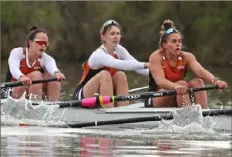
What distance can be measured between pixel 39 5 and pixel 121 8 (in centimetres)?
250

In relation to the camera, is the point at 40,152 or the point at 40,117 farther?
the point at 40,117

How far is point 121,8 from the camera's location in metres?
30.3

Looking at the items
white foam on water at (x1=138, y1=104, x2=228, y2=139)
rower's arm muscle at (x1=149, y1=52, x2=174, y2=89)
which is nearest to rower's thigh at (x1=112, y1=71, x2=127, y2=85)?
rower's arm muscle at (x1=149, y1=52, x2=174, y2=89)

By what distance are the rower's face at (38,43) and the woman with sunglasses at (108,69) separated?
557 mm

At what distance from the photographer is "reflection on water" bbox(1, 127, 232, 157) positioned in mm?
7504

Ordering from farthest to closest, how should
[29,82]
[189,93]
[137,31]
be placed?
[137,31] < [29,82] < [189,93]

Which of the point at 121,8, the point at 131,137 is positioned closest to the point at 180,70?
the point at 131,137

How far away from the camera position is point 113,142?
8.39m

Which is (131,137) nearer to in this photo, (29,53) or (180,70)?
(180,70)

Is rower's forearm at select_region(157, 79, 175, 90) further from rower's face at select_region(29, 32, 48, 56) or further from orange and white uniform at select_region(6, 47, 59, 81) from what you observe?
rower's face at select_region(29, 32, 48, 56)

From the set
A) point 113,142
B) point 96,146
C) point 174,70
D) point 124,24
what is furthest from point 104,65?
point 124,24

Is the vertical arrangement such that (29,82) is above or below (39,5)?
below

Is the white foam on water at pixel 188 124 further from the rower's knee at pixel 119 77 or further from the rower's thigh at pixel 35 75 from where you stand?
the rower's thigh at pixel 35 75

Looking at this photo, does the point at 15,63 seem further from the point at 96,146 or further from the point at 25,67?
the point at 96,146
